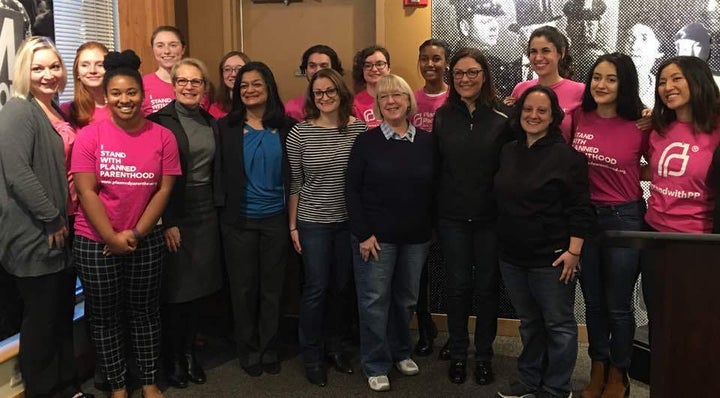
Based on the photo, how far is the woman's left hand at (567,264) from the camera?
2.55 meters

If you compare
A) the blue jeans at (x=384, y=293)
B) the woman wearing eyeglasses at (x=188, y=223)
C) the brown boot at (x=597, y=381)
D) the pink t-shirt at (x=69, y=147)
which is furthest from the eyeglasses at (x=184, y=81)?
the brown boot at (x=597, y=381)

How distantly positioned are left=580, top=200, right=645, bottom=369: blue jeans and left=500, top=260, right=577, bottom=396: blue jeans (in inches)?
6.3

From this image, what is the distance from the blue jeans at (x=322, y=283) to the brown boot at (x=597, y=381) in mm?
1157

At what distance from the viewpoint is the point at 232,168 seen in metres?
2.95

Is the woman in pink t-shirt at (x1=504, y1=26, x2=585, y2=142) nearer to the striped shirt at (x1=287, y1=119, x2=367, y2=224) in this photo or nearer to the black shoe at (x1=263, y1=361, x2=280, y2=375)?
the striped shirt at (x1=287, y1=119, x2=367, y2=224)

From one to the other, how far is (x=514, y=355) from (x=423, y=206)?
110 cm

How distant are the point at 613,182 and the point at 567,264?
409mm

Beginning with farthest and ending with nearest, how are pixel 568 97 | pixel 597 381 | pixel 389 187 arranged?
pixel 568 97
pixel 597 381
pixel 389 187

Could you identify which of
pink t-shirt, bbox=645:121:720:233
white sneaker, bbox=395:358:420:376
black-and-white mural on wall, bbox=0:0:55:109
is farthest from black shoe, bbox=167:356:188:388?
pink t-shirt, bbox=645:121:720:233

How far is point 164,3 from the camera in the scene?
3664 mm

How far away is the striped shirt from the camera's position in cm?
290

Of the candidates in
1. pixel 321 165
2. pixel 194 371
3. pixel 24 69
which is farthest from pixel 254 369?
pixel 24 69

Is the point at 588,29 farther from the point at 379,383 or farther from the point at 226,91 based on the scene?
the point at 379,383

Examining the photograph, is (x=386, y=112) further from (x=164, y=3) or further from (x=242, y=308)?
(x=164, y=3)
